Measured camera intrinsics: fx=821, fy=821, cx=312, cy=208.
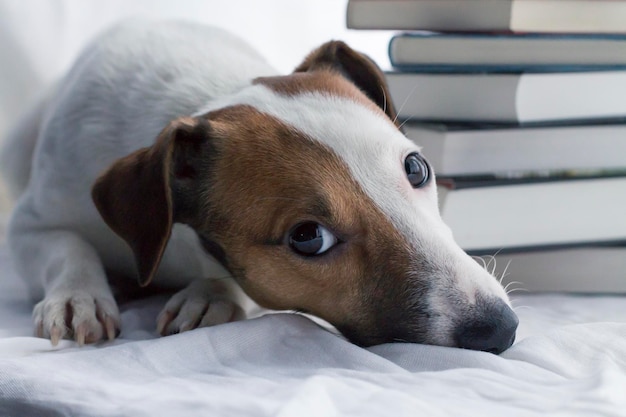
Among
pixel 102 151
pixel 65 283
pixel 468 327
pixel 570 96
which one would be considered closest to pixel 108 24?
pixel 102 151

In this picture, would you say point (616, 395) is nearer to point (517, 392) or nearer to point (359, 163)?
point (517, 392)

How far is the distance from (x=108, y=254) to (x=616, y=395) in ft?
3.80

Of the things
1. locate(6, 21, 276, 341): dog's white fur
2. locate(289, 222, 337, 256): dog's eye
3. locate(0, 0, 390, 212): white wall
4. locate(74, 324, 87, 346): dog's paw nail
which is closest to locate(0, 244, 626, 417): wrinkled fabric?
locate(74, 324, 87, 346): dog's paw nail

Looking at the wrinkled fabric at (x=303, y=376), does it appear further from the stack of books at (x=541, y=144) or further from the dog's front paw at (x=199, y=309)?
the stack of books at (x=541, y=144)

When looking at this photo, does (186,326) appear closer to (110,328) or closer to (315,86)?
(110,328)

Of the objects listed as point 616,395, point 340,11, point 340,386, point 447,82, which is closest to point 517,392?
point 616,395

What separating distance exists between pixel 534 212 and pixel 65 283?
3.30ft

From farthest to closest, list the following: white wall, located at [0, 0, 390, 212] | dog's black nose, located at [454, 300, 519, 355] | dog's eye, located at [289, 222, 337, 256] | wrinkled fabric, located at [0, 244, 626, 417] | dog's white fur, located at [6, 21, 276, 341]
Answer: white wall, located at [0, 0, 390, 212] → dog's white fur, located at [6, 21, 276, 341] → dog's eye, located at [289, 222, 337, 256] → dog's black nose, located at [454, 300, 519, 355] → wrinkled fabric, located at [0, 244, 626, 417]

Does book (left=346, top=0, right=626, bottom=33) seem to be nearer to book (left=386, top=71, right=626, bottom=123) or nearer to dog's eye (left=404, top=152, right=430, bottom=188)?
book (left=386, top=71, right=626, bottom=123)

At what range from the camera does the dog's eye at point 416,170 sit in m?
1.45

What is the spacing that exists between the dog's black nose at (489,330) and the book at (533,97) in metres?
0.70

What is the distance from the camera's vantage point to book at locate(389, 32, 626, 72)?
179 centimetres

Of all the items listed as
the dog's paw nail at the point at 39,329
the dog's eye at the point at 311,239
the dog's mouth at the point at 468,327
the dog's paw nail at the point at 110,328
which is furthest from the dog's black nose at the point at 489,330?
the dog's paw nail at the point at 39,329

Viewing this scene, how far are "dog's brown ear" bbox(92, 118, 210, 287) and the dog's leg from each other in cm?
12
